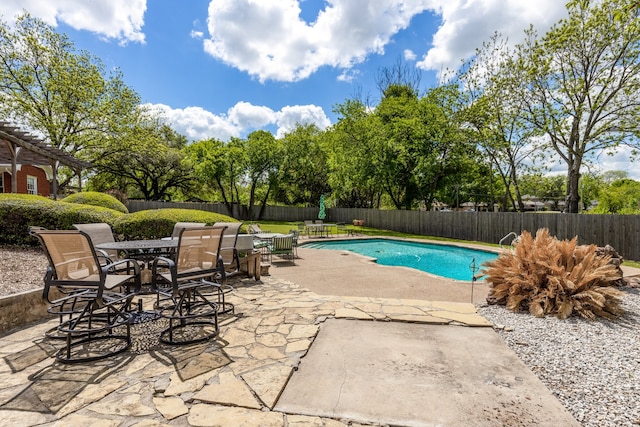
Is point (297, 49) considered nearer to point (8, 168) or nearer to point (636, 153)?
point (8, 168)

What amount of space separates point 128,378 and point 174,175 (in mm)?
26229

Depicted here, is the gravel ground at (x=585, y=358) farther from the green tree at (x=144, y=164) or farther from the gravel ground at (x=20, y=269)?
the green tree at (x=144, y=164)

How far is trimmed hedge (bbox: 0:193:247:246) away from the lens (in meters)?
5.92

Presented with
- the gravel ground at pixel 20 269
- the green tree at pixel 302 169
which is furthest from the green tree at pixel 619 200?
the gravel ground at pixel 20 269

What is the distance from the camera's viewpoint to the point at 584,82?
12656 mm

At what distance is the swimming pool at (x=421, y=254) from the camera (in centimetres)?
1030

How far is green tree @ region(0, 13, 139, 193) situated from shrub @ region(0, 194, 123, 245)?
15145mm

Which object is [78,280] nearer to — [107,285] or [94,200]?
[107,285]

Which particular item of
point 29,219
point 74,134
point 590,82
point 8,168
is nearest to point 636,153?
point 590,82

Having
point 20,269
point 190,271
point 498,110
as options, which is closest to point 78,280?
point 190,271

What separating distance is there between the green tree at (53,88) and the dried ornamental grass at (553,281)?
22.1 meters

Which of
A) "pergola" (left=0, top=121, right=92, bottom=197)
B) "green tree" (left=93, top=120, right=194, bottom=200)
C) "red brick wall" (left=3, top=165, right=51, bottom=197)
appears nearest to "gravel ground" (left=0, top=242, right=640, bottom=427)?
"pergola" (left=0, top=121, right=92, bottom=197)

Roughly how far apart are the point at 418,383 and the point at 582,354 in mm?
1772

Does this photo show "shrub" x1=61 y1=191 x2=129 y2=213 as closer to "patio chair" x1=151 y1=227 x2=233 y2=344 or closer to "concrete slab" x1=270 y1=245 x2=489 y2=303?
"concrete slab" x1=270 y1=245 x2=489 y2=303
